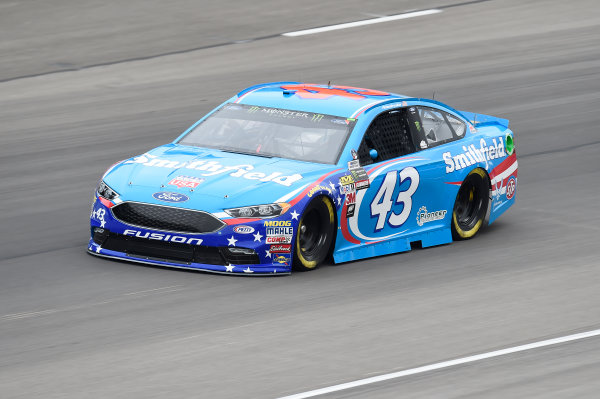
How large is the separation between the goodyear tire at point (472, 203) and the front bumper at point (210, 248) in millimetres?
2638

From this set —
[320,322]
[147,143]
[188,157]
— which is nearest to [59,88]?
[147,143]

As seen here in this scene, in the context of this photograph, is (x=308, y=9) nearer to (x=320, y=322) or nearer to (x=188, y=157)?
(x=188, y=157)

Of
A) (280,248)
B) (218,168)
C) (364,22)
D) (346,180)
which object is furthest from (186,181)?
(364,22)

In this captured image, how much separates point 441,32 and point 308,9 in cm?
286

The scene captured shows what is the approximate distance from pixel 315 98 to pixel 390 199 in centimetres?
127

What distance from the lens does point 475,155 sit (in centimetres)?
1161

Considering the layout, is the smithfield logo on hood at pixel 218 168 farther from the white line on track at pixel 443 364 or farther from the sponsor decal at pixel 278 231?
the white line on track at pixel 443 364

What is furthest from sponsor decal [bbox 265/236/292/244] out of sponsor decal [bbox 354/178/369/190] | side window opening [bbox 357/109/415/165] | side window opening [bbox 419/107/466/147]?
side window opening [bbox 419/107/466/147]

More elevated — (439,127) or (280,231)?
(439,127)

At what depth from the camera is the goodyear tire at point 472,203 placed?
11602 millimetres

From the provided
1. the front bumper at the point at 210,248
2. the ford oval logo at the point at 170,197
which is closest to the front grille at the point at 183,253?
the front bumper at the point at 210,248

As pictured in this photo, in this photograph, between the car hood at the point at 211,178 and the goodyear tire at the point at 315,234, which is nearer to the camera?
the car hood at the point at 211,178

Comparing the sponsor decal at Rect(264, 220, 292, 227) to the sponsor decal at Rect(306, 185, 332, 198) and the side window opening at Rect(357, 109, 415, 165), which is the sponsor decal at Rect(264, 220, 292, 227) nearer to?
the sponsor decal at Rect(306, 185, 332, 198)

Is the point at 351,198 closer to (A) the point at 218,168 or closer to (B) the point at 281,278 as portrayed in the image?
(B) the point at 281,278
